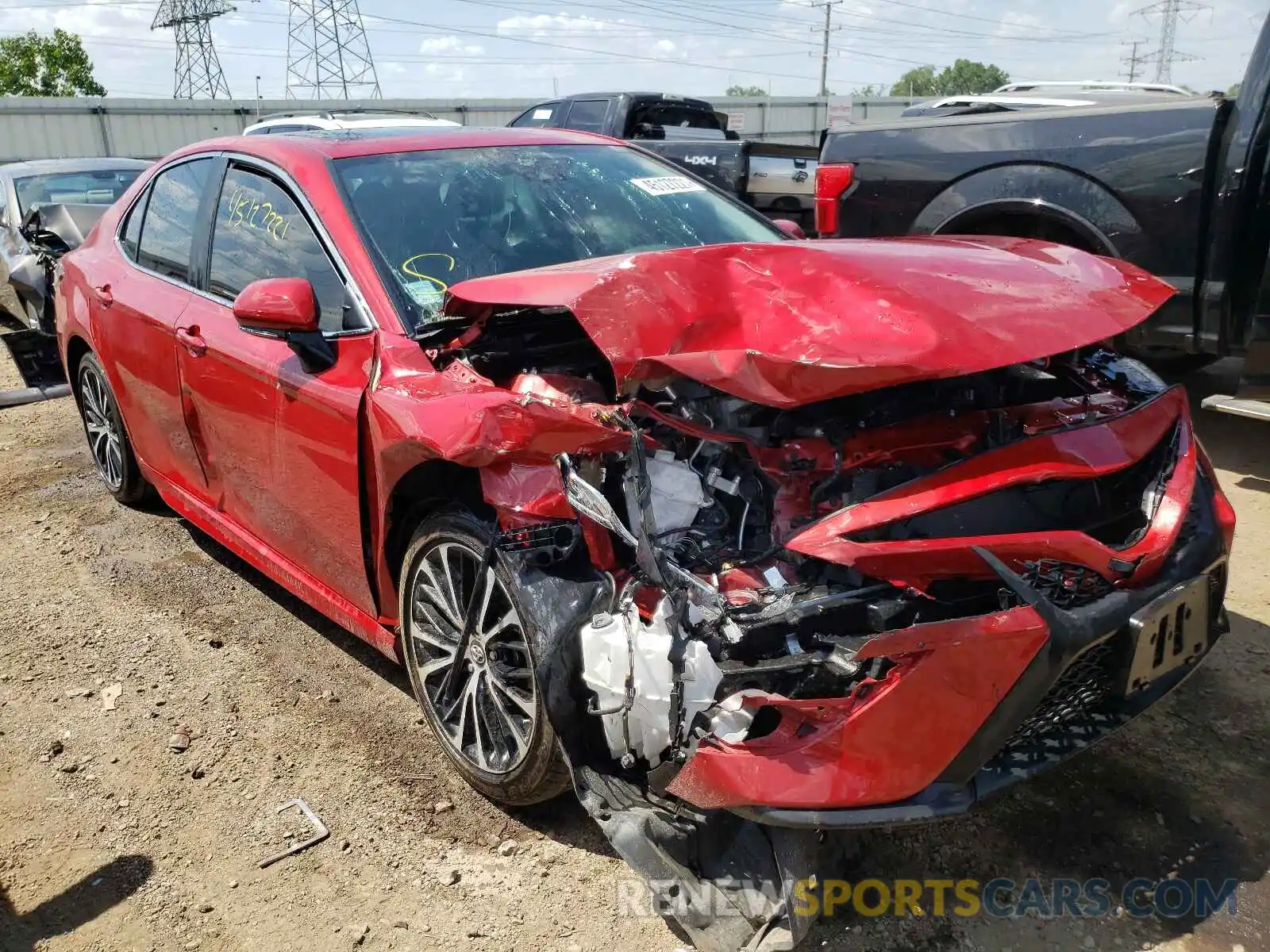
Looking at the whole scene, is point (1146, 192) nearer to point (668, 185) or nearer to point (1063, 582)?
point (668, 185)

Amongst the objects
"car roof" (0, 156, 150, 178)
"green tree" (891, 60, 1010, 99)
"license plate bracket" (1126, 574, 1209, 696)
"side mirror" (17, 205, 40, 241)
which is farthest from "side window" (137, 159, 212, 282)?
"green tree" (891, 60, 1010, 99)

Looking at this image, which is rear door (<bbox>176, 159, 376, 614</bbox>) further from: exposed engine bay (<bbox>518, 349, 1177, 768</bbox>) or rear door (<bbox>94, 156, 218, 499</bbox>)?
exposed engine bay (<bbox>518, 349, 1177, 768</bbox>)

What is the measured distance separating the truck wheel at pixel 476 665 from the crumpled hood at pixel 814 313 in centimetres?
65

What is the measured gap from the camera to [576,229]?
3.23 meters

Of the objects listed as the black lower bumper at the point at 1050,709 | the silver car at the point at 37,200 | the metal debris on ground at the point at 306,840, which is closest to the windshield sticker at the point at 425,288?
the metal debris on ground at the point at 306,840

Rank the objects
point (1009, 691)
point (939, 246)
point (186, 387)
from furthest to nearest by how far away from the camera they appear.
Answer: point (186, 387)
point (939, 246)
point (1009, 691)

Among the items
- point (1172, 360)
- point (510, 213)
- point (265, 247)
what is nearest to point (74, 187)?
point (265, 247)

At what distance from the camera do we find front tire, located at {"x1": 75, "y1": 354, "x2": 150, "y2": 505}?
463 cm

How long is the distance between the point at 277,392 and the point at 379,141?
0.99m

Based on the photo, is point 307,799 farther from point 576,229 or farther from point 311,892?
point 576,229

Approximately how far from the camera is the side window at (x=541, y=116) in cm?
1070

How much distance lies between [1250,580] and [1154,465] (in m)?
1.82

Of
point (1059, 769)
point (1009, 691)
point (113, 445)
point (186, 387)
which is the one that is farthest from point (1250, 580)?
point (113, 445)

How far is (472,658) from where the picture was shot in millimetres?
2660
